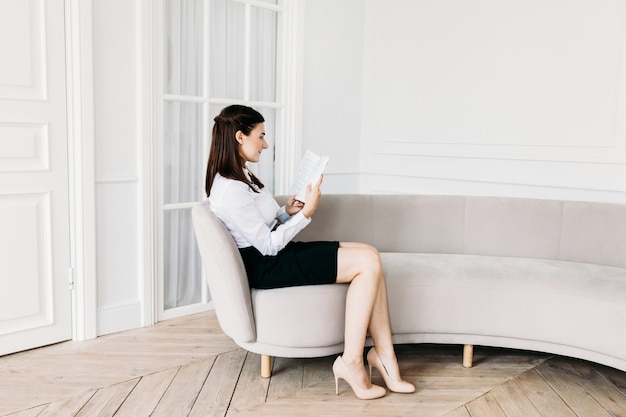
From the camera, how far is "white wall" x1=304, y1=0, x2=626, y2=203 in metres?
3.49

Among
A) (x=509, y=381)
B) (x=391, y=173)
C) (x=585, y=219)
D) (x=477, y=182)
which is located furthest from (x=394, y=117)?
(x=509, y=381)

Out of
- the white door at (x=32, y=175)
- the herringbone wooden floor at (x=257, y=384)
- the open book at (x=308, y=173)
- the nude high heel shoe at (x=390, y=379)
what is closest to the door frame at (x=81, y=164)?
the white door at (x=32, y=175)

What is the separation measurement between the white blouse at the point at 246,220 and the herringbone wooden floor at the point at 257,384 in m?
0.62

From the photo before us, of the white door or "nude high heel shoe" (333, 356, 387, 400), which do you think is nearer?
"nude high heel shoe" (333, 356, 387, 400)

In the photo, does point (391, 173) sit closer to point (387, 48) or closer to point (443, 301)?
point (387, 48)

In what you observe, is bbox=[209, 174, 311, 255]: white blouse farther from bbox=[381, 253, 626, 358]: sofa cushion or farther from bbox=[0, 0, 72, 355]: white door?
bbox=[0, 0, 72, 355]: white door

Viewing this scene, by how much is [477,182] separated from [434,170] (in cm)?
33

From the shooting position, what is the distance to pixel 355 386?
8.61ft

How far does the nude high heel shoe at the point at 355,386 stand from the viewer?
261cm

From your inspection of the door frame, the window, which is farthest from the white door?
the window

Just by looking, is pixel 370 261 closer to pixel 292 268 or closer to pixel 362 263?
pixel 362 263

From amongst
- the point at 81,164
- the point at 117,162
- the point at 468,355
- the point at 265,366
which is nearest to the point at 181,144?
the point at 117,162

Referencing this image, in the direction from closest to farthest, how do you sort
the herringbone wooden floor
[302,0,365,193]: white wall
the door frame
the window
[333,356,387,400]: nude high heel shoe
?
the herringbone wooden floor
[333,356,387,400]: nude high heel shoe
the door frame
the window
[302,0,365,193]: white wall

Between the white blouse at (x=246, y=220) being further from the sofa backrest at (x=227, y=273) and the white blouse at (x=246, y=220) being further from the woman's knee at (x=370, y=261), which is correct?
the woman's knee at (x=370, y=261)
